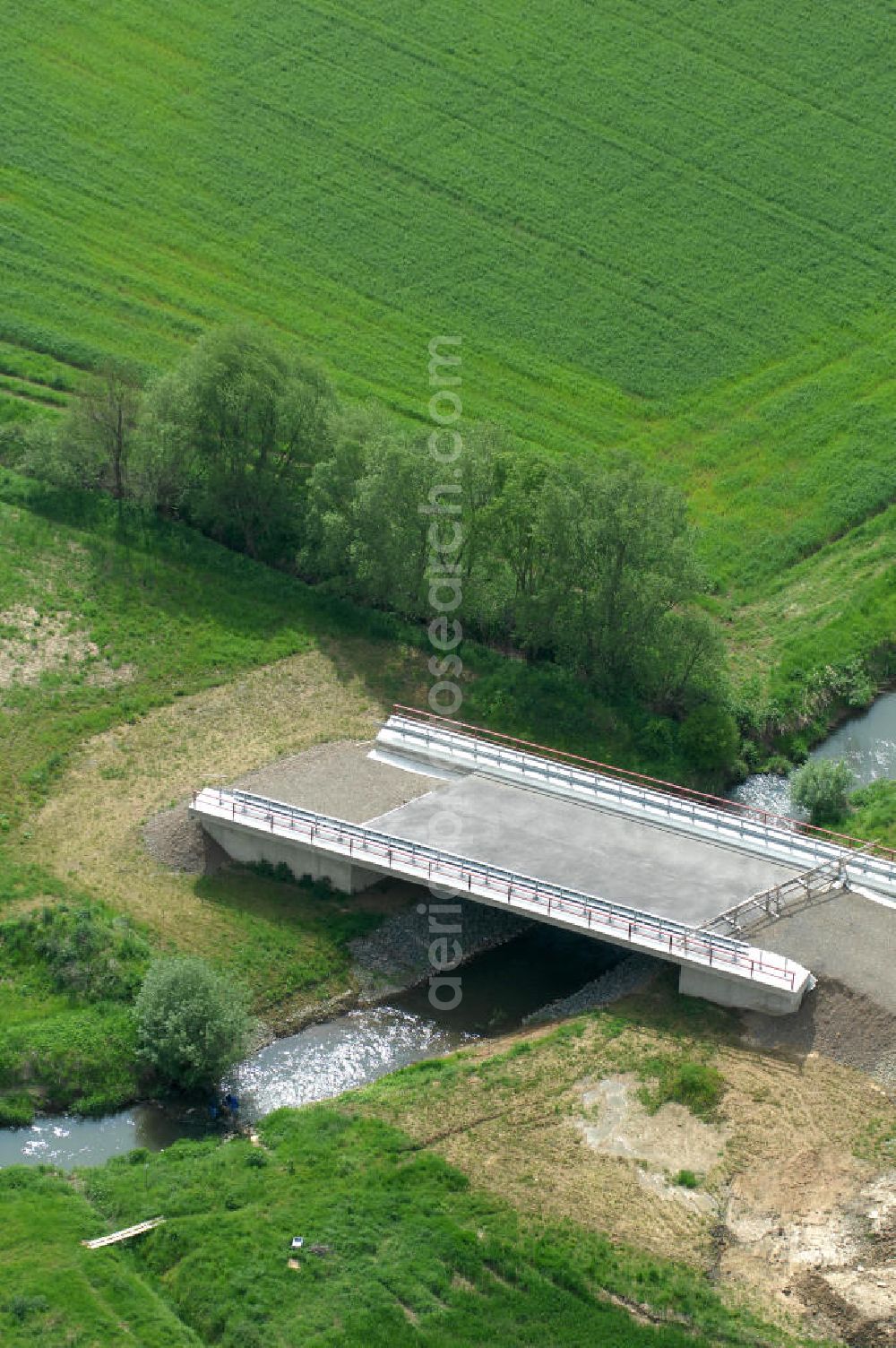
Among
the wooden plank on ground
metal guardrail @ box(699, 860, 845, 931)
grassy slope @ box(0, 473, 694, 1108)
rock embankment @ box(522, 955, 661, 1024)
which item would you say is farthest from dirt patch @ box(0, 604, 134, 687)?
the wooden plank on ground

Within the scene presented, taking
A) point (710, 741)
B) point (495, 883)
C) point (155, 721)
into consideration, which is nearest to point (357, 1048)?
point (495, 883)

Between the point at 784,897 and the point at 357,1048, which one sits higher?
the point at 784,897

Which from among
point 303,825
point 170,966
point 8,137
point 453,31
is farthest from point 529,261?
point 170,966

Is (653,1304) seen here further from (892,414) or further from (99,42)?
(99,42)

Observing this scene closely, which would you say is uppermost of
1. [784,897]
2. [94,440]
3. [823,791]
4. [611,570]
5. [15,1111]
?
[611,570]

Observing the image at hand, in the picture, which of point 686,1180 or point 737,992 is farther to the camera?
point 737,992

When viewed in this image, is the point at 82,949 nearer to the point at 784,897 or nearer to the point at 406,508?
the point at 784,897

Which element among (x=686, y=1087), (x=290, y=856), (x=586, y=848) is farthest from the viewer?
(x=290, y=856)
